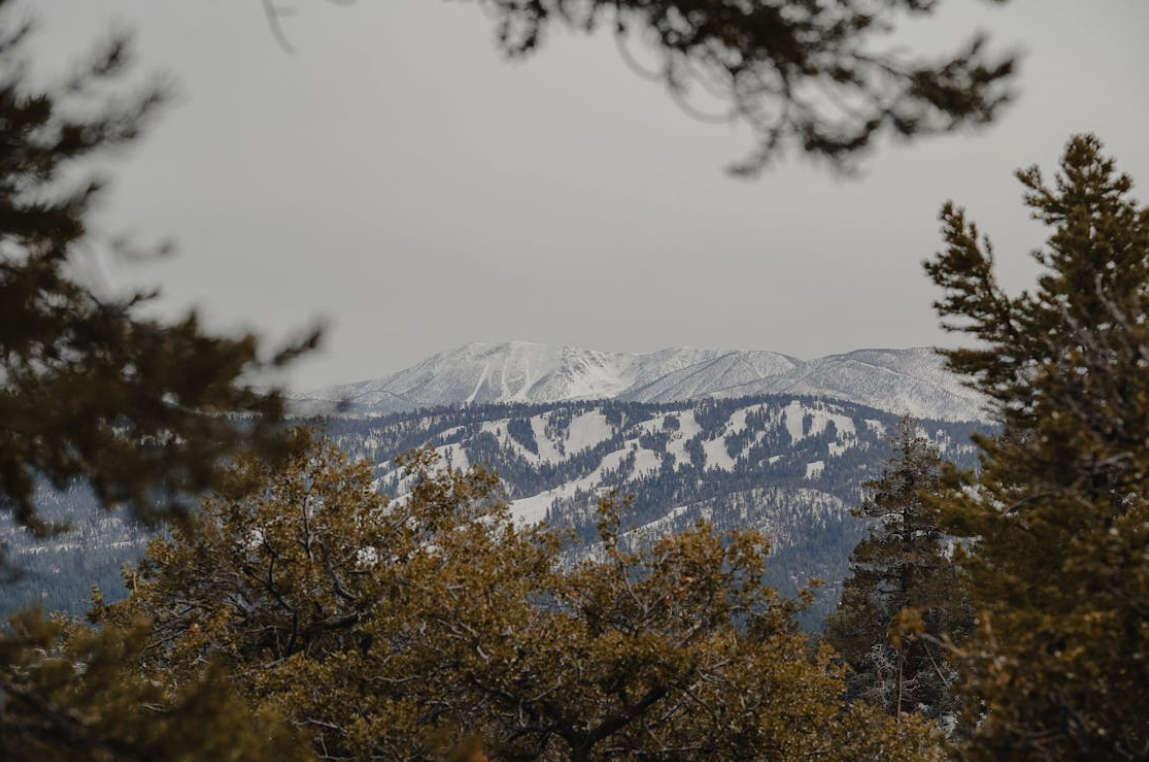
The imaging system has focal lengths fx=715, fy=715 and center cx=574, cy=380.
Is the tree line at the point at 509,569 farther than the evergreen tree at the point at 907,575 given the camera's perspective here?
No

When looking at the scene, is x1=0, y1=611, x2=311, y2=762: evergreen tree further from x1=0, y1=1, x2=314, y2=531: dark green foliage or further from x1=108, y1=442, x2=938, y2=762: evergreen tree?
x1=108, y1=442, x2=938, y2=762: evergreen tree

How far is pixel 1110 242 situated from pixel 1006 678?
12853mm

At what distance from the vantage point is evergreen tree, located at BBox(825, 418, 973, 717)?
1259 inches

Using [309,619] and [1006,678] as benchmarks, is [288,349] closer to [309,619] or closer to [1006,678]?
[1006,678]

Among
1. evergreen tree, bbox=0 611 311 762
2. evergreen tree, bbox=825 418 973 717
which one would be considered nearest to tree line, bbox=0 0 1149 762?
evergreen tree, bbox=0 611 311 762

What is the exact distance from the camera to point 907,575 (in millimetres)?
33312

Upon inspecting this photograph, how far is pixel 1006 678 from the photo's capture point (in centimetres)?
646

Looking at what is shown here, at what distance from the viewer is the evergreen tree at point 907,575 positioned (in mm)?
31984

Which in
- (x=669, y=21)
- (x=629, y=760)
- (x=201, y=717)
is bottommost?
(x=629, y=760)

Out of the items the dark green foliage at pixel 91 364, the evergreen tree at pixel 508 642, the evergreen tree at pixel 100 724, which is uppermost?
the dark green foliage at pixel 91 364

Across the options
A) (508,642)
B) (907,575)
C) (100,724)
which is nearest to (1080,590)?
(508,642)

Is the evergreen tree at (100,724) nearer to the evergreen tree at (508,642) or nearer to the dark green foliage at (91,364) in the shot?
the dark green foliage at (91,364)

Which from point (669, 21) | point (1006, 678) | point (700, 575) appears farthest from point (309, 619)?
point (669, 21)

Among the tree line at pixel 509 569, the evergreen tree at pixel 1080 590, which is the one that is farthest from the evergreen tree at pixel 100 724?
the evergreen tree at pixel 1080 590
